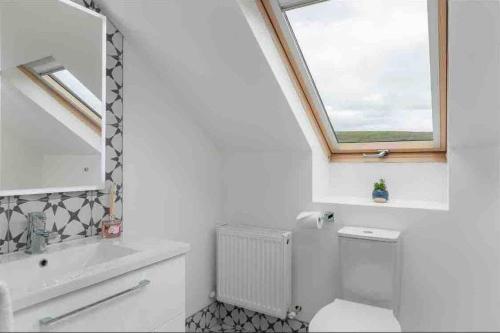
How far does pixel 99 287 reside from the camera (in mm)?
1092

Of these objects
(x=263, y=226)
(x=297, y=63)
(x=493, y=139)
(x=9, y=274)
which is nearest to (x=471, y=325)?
(x=493, y=139)

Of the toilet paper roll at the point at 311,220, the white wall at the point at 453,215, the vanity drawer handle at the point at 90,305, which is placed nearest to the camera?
the vanity drawer handle at the point at 90,305

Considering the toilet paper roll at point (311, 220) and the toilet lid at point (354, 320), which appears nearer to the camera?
the toilet lid at point (354, 320)

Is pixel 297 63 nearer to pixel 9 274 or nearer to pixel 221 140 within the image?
pixel 221 140

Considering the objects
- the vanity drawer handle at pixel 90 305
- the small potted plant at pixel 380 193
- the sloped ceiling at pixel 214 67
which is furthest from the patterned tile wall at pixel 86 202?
the small potted plant at pixel 380 193

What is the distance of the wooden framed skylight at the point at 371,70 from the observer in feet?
5.38

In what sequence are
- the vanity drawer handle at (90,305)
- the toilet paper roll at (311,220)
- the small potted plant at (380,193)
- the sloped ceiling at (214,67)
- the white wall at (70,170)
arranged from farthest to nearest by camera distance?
the small potted plant at (380,193), the toilet paper roll at (311,220), the sloped ceiling at (214,67), the white wall at (70,170), the vanity drawer handle at (90,305)

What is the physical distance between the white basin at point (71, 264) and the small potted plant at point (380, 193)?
1081mm

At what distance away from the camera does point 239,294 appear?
6.93ft

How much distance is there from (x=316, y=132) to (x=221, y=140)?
0.57m

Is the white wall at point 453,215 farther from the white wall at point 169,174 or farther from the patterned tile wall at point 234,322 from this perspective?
the white wall at point 169,174

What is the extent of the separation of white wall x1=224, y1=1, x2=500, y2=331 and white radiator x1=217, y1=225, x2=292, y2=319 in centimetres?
11

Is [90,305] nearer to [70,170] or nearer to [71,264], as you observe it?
[71,264]

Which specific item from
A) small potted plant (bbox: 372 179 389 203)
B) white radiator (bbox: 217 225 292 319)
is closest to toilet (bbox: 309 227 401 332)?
small potted plant (bbox: 372 179 389 203)
